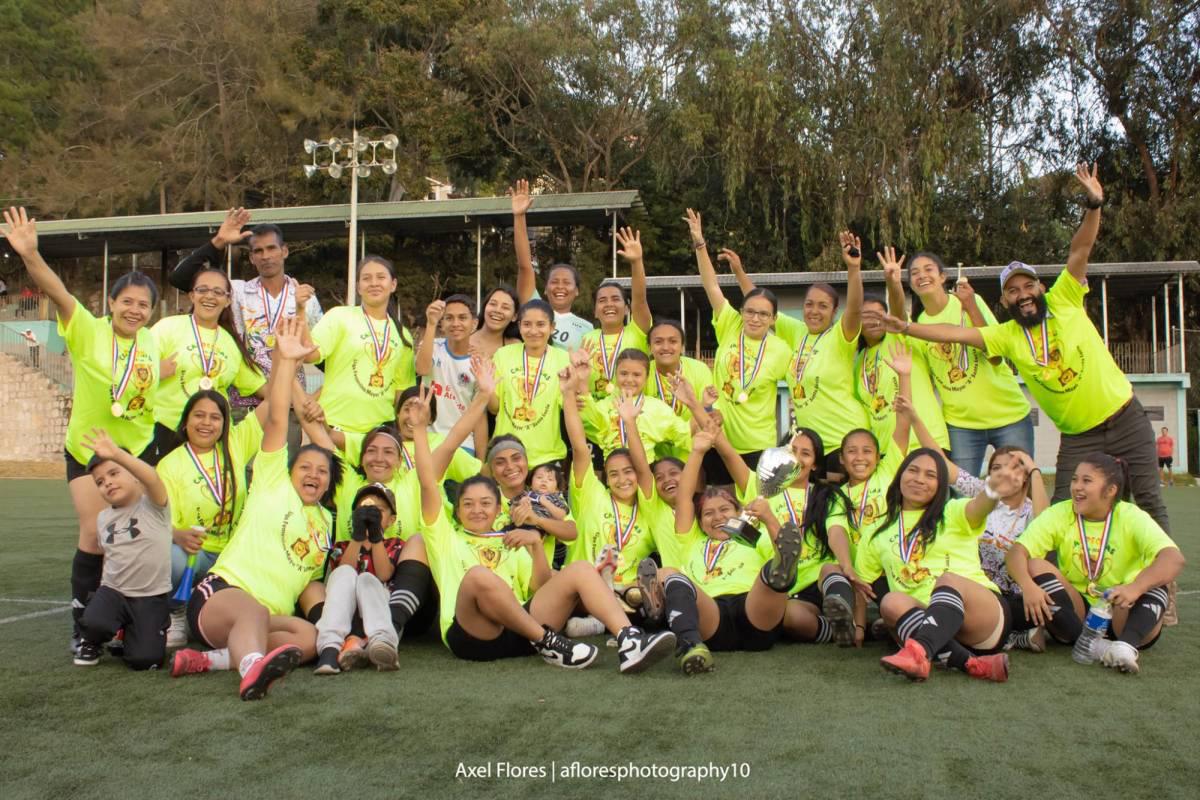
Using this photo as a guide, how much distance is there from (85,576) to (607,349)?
338 centimetres

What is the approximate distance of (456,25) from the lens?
3070 centimetres

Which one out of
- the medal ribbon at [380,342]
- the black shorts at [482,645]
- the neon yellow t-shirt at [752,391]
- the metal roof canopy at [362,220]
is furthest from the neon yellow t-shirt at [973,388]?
the metal roof canopy at [362,220]

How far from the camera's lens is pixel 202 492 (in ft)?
17.4

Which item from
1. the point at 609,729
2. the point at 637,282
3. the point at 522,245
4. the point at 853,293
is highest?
the point at 522,245

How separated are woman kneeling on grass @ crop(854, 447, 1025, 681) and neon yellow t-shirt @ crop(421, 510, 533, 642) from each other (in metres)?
1.71

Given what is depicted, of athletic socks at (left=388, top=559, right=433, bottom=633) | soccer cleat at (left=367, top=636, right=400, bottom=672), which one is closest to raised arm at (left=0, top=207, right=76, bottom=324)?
athletic socks at (left=388, top=559, right=433, bottom=633)

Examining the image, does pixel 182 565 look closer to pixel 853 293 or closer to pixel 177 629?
pixel 177 629

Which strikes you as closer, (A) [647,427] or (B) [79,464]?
(B) [79,464]

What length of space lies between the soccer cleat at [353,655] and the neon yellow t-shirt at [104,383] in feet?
5.96

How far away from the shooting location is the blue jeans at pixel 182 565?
17.2 ft

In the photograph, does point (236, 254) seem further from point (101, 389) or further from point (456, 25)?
point (101, 389)

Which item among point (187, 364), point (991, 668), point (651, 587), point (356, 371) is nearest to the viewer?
point (991, 668)

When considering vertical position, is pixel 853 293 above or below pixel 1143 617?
above

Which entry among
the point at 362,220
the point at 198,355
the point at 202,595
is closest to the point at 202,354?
the point at 198,355
